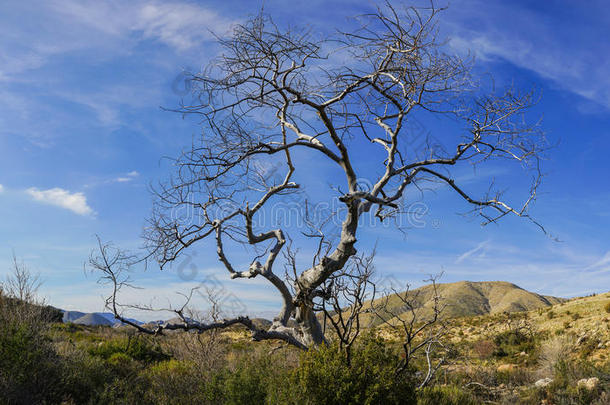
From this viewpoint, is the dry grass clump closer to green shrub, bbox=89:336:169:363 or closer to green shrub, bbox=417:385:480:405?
green shrub, bbox=417:385:480:405

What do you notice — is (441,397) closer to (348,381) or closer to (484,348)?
(348,381)

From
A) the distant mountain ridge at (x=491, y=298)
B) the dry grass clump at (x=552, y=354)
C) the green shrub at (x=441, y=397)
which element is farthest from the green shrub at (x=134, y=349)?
the distant mountain ridge at (x=491, y=298)

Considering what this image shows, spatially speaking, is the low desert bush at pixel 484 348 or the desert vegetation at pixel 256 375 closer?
the desert vegetation at pixel 256 375

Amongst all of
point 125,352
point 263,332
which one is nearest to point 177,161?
point 263,332

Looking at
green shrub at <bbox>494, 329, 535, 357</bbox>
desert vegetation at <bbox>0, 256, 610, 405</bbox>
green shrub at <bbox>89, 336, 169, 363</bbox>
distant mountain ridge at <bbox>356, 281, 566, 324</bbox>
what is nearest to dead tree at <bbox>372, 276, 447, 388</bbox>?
desert vegetation at <bbox>0, 256, 610, 405</bbox>

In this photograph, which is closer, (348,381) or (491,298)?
(348,381)

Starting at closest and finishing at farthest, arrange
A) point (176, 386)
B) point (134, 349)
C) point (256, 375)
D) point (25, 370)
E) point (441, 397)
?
point (256, 375)
point (25, 370)
point (441, 397)
point (176, 386)
point (134, 349)

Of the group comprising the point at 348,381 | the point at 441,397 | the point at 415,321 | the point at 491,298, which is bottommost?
the point at 441,397

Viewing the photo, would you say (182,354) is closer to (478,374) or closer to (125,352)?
(125,352)

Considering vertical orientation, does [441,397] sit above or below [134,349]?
below

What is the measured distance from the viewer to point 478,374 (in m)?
12.3

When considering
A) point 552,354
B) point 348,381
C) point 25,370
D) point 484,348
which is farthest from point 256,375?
point 484,348

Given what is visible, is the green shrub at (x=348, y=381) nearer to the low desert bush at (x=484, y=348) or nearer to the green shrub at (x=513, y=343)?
the low desert bush at (x=484, y=348)

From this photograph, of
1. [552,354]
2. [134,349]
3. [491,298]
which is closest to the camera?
[134,349]
